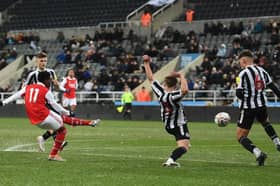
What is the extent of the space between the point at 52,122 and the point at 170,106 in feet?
7.81

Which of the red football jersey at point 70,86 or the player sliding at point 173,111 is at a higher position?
the player sliding at point 173,111

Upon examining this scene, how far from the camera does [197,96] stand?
40.2 metres

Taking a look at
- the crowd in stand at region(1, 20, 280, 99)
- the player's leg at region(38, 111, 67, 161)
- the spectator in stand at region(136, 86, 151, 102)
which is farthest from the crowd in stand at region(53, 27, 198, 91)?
the player's leg at region(38, 111, 67, 161)

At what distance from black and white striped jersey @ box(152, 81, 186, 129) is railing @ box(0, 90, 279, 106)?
22.4 m

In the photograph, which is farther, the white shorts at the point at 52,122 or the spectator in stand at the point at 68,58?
the spectator in stand at the point at 68,58

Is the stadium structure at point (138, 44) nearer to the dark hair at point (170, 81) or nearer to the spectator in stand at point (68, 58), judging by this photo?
the spectator in stand at point (68, 58)

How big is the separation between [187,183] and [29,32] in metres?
46.2

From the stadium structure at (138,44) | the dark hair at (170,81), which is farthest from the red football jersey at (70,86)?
the dark hair at (170,81)

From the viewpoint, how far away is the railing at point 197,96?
37719 millimetres

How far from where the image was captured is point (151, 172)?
1283 centimetres

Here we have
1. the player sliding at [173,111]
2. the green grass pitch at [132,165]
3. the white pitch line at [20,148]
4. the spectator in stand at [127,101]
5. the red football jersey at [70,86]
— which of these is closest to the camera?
the green grass pitch at [132,165]

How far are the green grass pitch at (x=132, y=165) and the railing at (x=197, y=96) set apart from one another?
52.6 feet

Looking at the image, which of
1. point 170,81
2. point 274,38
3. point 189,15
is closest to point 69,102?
point 274,38

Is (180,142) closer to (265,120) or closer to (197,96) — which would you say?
(265,120)
